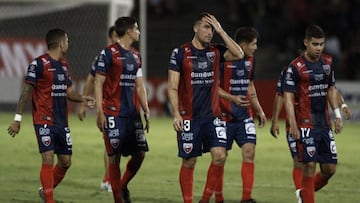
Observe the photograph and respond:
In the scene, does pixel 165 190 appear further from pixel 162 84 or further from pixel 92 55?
pixel 162 84

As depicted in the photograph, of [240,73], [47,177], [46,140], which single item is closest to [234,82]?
[240,73]

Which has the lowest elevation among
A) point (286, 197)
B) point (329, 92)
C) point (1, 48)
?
point (286, 197)

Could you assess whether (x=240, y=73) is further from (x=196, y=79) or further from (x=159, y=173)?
(x=159, y=173)

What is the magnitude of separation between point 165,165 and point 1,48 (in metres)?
10.8

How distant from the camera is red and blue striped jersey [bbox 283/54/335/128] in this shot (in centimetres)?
1110

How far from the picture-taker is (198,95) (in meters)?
11.4

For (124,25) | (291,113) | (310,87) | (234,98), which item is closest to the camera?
(291,113)

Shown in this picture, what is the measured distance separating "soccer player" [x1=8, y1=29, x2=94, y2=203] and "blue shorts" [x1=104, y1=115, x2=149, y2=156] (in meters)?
0.35

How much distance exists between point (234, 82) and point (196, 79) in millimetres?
1613

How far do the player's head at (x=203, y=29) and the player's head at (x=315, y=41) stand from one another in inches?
40.2

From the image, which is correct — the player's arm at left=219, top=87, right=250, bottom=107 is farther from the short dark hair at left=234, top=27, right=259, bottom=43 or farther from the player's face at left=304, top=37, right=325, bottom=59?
the player's face at left=304, top=37, right=325, bottom=59

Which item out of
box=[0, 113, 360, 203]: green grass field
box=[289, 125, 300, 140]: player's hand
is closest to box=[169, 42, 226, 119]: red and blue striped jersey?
box=[289, 125, 300, 140]: player's hand

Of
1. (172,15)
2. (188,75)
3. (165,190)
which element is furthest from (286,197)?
(172,15)

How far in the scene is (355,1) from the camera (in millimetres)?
30156
